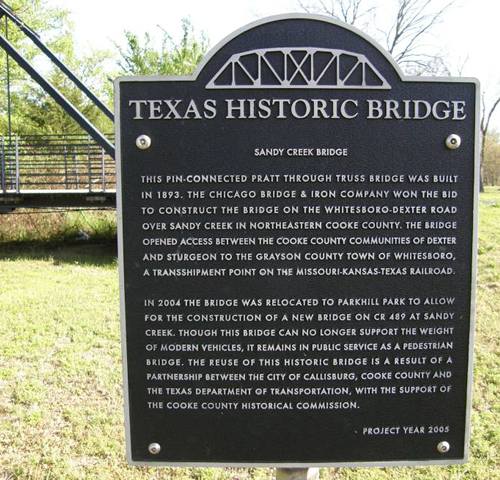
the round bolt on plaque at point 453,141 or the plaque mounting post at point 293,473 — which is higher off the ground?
the round bolt on plaque at point 453,141

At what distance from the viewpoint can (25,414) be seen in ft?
13.0

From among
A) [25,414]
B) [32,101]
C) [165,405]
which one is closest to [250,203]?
[165,405]

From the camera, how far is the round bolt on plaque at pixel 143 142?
A: 2.13m

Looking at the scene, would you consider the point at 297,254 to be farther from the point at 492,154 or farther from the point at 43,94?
the point at 492,154

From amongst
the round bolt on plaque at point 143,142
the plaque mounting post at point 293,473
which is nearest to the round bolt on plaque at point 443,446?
the plaque mounting post at point 293,473

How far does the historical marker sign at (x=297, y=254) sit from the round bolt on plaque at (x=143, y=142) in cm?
1

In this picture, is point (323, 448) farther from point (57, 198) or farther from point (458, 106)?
point (57, 198)

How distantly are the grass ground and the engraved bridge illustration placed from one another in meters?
2.45

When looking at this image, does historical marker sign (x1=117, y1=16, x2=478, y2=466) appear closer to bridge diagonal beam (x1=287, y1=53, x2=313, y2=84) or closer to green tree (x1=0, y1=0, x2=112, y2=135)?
bridge diagonal beam (x1=287, y1=53, x2=313, y2=84)

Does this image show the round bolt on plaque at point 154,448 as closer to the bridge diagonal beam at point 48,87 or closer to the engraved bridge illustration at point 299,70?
the engraved bridge illustration at point 299,70

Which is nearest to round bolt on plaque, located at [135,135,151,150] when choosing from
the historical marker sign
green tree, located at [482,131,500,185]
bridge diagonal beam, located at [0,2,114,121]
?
the historical marker sign

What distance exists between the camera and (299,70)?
2104 millimetres

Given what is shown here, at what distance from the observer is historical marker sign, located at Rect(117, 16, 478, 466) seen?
7.00 feet

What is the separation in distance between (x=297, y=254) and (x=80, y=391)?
3.08 metres
